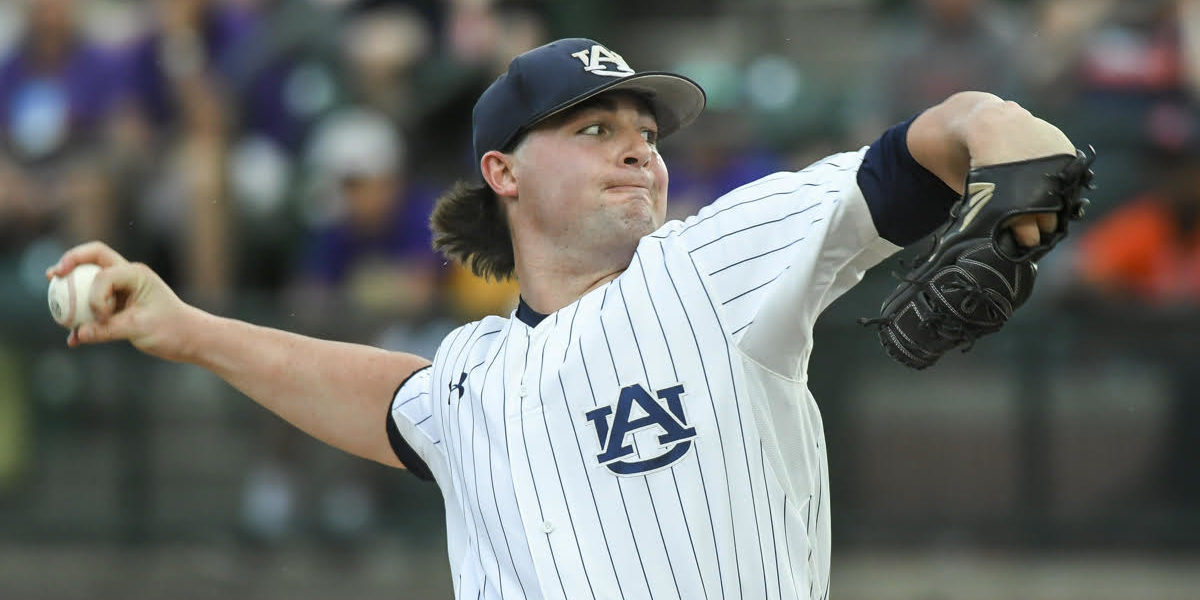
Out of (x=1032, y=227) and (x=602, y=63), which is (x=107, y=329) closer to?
(x=602, y=63)

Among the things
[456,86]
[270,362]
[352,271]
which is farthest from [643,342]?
[456,86]

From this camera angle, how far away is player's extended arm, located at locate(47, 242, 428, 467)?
11.9 feet

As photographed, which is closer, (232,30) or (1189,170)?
(1189,170)

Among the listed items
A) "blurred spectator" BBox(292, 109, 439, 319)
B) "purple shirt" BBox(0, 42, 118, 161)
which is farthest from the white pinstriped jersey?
"purple shirt" BBox(0, 42, 118, 161)

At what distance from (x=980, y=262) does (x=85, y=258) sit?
2.08 m

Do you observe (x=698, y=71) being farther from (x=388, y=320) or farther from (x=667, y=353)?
(x=667, y=353)

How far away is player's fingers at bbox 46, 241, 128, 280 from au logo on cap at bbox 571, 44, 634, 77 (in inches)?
45.7

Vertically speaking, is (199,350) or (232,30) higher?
(232,30)

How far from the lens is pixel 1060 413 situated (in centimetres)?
703

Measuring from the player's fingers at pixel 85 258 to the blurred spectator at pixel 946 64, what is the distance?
16.2 ft

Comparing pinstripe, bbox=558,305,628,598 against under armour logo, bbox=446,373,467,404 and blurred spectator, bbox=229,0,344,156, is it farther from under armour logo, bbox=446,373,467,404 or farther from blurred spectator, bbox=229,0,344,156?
blurred spectator, bbox=229,0,344,156

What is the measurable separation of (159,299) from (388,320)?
12.7 ft

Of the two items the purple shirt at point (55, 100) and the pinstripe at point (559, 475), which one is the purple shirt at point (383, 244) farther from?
the pinstripe at point (559, 475)

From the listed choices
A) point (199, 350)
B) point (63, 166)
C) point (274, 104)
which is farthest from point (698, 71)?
point (199, 350)
